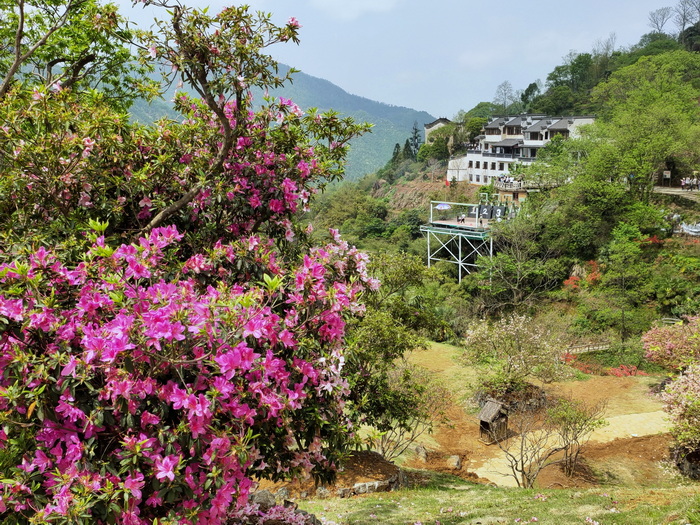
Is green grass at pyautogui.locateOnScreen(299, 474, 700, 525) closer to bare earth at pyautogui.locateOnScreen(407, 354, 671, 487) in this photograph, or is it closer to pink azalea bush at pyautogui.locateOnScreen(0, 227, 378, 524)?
bare earth at pyautogui.locateOnScreen(407, 354, 671, 487)

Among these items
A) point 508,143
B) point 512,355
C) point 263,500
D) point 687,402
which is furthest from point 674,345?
point 508,143

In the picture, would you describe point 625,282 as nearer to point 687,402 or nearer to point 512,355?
point 512,355

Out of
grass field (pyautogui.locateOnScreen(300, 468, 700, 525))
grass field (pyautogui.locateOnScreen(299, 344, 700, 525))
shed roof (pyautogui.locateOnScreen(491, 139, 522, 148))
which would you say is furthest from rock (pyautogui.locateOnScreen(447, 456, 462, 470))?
shed roof (pyautogui.locateOnScreen(491, 139, 522, 148))

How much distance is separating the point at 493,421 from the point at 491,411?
295mm

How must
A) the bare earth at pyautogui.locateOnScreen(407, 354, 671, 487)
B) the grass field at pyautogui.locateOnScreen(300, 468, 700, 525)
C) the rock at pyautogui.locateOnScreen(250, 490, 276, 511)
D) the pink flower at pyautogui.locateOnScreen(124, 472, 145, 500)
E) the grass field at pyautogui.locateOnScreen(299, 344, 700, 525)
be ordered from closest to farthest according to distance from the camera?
the pink flower at pyautogui.locateOnScreen(124, 472, 145, 500) < the rock at pyautogui.locateOnScreen(250, 490, 276, 511) < the grass field at pyautogui.locateOnScreen(300, 468, 700, 525) < the grass field at pyautogui.locateOnScreen(299, 344, 700, 525) < the bare earth at pyautogui.locateOnScreen(407, 354, 671, 487)

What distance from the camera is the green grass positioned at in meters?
6.44

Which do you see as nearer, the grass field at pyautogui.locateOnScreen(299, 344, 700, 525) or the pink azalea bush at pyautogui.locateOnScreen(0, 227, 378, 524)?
the pink azalea bush at pyautogui.locateOnScreen(0, 227, 378, 524)

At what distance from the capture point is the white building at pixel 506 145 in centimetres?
5051

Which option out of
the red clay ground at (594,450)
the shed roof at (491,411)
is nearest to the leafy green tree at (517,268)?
the red clay ground at (594,450)

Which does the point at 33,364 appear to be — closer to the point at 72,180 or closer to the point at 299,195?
the point at 72,180

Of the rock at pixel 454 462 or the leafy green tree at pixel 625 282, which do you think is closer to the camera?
the rock at pixel 454 462

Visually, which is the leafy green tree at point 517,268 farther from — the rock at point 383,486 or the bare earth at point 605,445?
the rock at point 383,486

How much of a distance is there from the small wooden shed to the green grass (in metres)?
4.73

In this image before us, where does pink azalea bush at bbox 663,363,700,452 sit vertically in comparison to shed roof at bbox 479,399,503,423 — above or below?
above
